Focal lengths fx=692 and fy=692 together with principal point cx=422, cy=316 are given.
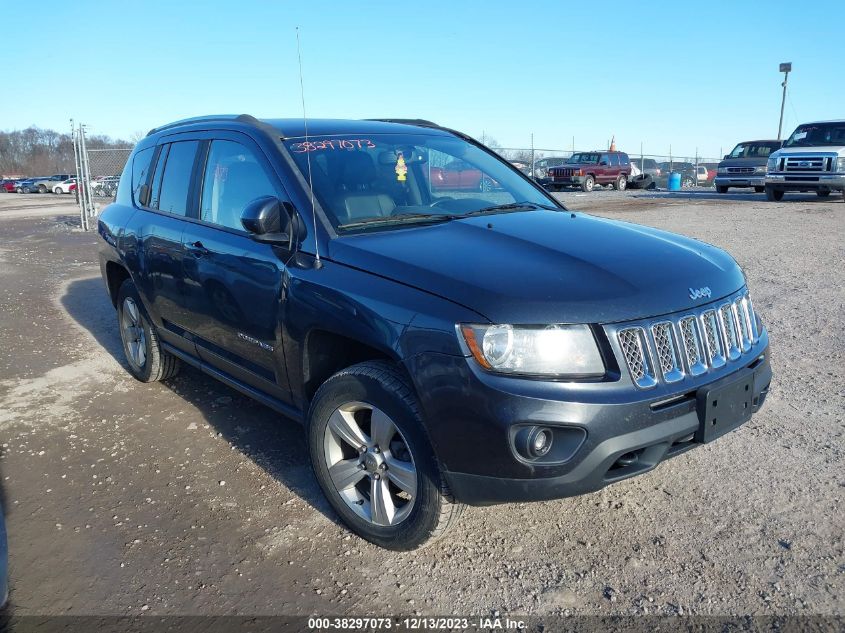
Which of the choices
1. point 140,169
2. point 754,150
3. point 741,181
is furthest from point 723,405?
point 754,150

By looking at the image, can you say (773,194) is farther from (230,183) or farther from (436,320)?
(436,320)

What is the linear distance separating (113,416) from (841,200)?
21.9m

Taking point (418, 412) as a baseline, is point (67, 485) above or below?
below

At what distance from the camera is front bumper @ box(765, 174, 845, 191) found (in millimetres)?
17516

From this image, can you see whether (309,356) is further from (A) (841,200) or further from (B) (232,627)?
(A) (841,200)

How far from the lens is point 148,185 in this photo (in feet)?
16.2

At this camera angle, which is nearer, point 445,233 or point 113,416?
point 445,233

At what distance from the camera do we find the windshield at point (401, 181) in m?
3.41

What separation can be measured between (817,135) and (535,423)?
19447 mm

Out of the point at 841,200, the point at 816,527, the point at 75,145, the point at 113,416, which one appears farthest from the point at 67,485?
the point at 841,200

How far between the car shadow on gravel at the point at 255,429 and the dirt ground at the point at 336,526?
0.02 meters

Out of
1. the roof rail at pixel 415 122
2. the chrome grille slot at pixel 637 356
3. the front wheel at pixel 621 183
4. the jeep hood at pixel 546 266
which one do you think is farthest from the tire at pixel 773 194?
the chrome grille slot at pixel 637 356

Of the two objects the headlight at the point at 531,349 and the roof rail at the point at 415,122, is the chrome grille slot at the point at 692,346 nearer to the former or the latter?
the headlight at the point at 531,349

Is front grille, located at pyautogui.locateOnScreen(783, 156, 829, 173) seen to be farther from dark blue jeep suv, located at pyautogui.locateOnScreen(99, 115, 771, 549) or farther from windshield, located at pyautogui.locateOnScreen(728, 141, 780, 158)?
dark blue jeep suv, located at pyautogui.locateOnScreen(99, 115, 771, 549)
